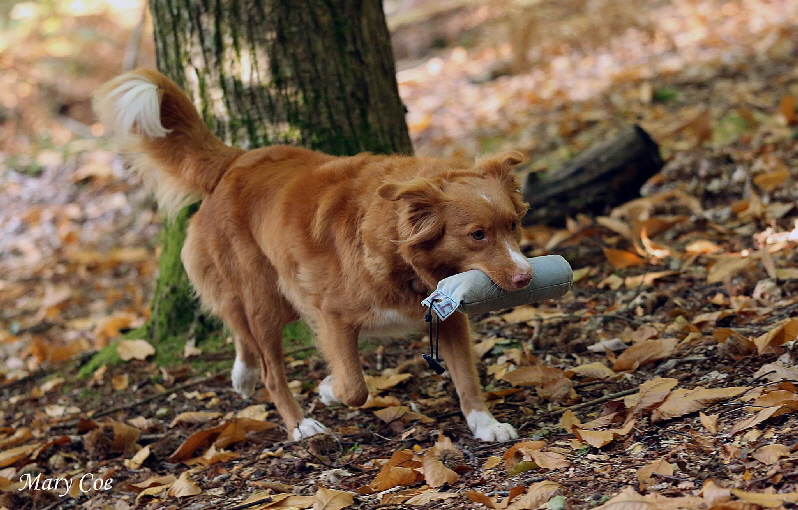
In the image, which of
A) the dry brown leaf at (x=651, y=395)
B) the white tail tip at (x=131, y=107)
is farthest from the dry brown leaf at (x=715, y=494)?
the white tail tip at (x=131, y=107)

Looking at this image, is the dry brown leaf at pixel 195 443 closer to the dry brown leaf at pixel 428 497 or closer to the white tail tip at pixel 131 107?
the dry brown leaf at pixel 428 497

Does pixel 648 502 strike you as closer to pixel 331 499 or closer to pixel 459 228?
pixel 331 499

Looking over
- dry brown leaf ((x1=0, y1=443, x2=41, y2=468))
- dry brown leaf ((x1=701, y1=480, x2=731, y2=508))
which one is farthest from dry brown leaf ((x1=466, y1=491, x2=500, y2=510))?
dry brown leaf ((x1=0, y1=443, x2=41, y2=468))

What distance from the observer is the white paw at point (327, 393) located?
15.3 ft

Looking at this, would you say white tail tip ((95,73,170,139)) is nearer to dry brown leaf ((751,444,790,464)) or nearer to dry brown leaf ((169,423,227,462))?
dry brown leaf ((169,423,227,462))

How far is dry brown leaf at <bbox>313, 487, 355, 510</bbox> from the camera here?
311 cm

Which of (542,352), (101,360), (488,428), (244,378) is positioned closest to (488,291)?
(488,428)

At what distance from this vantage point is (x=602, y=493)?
9.11 feet

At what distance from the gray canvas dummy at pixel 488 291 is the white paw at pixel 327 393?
1.34 metres

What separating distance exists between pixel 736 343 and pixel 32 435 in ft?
13.3

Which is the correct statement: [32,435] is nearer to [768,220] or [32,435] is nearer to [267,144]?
[267,144]

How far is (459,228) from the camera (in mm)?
3578

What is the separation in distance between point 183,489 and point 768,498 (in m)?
2.52

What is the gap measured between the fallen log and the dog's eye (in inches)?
100
